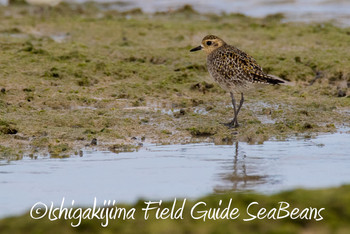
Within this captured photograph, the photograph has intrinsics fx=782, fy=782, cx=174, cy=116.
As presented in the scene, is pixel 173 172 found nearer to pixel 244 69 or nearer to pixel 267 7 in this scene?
pixel 244 69

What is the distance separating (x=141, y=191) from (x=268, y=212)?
2272 mm

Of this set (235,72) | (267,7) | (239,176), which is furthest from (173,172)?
(267,7)

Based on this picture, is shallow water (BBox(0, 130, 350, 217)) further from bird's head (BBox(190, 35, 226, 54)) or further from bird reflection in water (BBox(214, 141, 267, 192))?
bird's head (BBox(190, 35, 226, 54))

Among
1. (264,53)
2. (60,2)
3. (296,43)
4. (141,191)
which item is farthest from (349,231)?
(60,2)

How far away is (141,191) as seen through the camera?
7.98 metres

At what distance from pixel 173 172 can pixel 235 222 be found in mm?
3219

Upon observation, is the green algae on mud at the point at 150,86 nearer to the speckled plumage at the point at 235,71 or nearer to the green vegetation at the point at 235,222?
the speckled plumage at the point at 235,71

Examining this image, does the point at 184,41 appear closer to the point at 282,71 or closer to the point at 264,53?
the point at 264,53

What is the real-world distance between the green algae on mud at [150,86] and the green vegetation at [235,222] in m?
4.11

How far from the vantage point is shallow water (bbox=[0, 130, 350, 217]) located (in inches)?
311

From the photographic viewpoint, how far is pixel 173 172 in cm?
888

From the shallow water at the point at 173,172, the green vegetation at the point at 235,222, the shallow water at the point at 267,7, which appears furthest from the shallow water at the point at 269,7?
the green vegetation at the point at 235,222

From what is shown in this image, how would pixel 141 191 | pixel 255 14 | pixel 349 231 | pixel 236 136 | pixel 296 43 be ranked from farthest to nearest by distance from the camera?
pixel 255 14, pixel 296 43, pixel 236 136, pixel 141 191, pixel 349 231

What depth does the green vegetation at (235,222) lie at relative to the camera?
18.2ft
